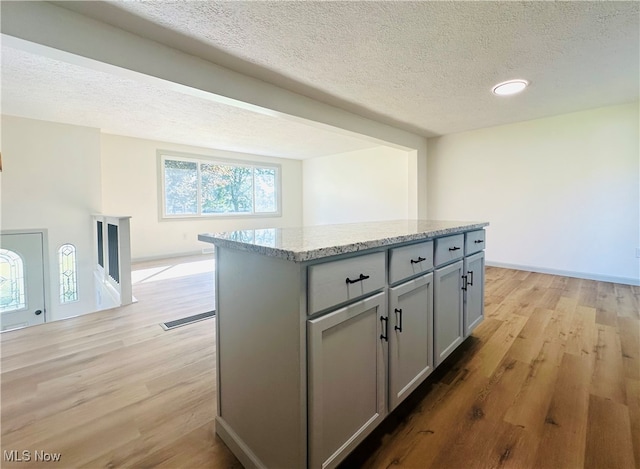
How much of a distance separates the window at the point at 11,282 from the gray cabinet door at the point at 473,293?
5.60 meters

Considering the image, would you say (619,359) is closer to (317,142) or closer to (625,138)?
(625,138)

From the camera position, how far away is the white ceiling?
1.92 metres

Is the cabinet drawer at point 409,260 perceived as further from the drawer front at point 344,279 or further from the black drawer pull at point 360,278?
the black drawer pull at point 360,278

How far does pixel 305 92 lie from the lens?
3.24 m

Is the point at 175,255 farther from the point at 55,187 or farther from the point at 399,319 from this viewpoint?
the point at 399,319

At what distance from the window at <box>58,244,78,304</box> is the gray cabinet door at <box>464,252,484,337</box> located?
540 cm

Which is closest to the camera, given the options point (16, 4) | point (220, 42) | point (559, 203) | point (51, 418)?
point (51, 418)

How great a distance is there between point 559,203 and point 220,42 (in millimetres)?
4833

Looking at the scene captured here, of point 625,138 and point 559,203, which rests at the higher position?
point 625,138

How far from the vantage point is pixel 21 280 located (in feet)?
Result: 13.4

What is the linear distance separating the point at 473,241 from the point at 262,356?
5.66 feet

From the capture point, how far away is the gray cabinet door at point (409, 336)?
51.8 inches

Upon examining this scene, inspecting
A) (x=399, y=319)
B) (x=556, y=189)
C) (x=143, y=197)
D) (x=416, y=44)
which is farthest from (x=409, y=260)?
(x=143, y=197)

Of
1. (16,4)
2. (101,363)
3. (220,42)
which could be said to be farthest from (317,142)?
(101,363)
